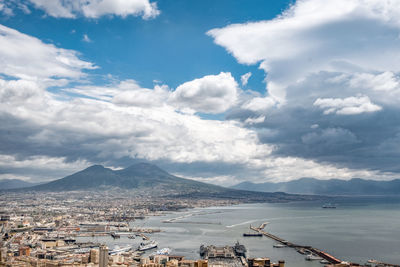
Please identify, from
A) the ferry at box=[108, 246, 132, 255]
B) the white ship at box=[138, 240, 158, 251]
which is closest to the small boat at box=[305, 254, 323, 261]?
the white ship at box=[138, 240, 158, 251]

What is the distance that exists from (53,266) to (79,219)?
5368 centimetres

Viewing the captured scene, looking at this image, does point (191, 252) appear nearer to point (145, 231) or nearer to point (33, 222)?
point (145, 231)

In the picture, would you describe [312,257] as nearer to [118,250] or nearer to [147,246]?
[147,246]

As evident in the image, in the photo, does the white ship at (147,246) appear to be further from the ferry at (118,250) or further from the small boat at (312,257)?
the small boat at (312,257)

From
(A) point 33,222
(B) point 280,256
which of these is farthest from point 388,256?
(A) point 33,222

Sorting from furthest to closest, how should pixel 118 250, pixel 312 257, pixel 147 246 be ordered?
pixel 147 246, pixel 118 250, pixel 312 257

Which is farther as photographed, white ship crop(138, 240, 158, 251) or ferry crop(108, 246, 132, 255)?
white ship crop(138, 240, 158, 251)

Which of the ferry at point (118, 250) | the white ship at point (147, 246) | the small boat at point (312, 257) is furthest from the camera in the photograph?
the white ship at point (147, 246)

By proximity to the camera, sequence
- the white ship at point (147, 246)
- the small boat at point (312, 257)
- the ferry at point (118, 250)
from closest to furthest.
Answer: the small boat at point (312, 257) < the ferry at point (118, 250) < the white ship at point (147, 246)

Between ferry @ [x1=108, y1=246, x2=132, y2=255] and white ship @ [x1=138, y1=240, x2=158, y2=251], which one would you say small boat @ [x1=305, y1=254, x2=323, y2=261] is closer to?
white ship @ [x1=138, y1=240, x2=158, y2=251]

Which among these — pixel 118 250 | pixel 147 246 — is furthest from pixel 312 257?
pixel 118 250

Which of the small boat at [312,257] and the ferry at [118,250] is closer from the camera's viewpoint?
the small boat at [312,257]

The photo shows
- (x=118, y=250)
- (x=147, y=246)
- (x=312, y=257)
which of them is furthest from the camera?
(x=147, y=246)

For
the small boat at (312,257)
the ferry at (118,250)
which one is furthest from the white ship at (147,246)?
the small boat at (312,257)
